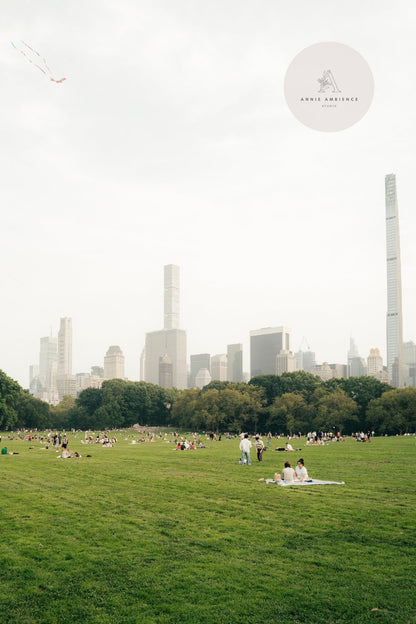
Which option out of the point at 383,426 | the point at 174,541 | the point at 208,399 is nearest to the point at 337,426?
the point at 383,426

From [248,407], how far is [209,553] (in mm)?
88906

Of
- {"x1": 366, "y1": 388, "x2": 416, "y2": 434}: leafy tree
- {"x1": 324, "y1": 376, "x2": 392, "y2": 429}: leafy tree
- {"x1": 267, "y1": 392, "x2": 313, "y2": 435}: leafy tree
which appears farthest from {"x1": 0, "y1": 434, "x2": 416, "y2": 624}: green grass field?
{"x1": 324, "y1": 376, "x2": 392, "y2": 429}: leafy tree

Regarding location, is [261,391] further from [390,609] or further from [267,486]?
[390,609]

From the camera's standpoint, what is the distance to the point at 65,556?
12.2 metres

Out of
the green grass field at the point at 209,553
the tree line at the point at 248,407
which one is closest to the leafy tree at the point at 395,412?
the tree line at the point at 248,407

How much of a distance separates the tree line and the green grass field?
2420 inches

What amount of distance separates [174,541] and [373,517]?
20.4ft

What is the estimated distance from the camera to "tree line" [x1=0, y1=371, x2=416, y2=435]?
81.2m

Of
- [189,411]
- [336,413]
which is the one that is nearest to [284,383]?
[189,411]

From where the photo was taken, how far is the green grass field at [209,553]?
9352 millimetres

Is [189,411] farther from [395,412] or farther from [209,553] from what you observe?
[209,553]

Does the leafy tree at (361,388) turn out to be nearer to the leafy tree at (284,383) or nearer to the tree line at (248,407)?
the tree line at (248,407)

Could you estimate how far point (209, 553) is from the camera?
40.5 feet

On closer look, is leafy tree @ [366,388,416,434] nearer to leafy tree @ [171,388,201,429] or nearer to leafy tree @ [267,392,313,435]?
leafy tree @ [267,392,313,435]
